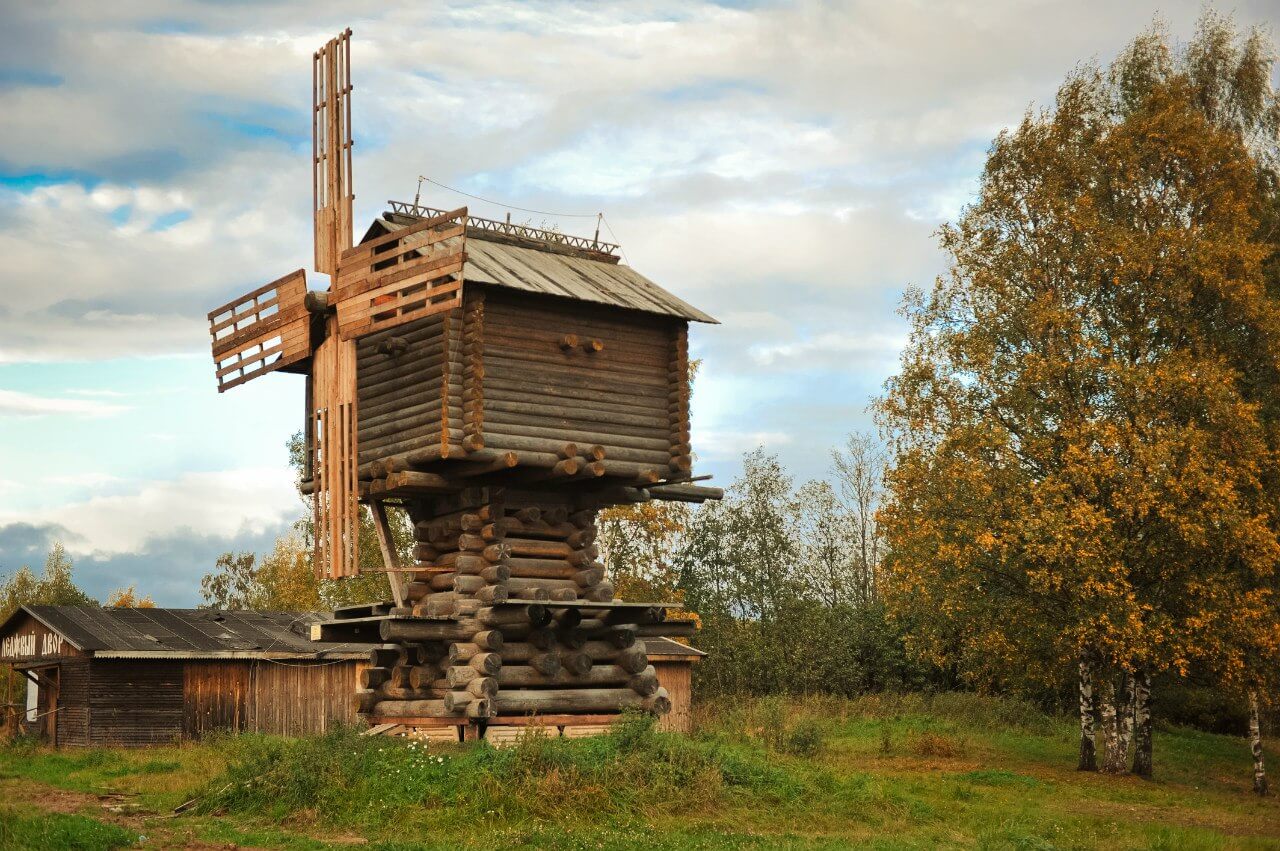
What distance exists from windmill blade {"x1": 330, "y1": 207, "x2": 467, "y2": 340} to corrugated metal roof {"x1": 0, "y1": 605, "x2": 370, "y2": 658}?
44.7 ft

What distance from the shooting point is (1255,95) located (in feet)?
108

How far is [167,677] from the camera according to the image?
35000 mm

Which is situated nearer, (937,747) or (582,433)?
(582,433)

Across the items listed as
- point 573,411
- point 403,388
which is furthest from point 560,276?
point 403,388

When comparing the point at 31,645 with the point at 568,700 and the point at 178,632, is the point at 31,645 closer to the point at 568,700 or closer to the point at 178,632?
the point at 178,632

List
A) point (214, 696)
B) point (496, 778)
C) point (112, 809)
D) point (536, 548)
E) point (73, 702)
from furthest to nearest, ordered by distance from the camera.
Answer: point (214, 696) < point (73, 702) < point (536, 548) < point (112, 809) < point (496, 778)

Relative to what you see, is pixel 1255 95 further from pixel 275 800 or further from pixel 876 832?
pixel 275 800

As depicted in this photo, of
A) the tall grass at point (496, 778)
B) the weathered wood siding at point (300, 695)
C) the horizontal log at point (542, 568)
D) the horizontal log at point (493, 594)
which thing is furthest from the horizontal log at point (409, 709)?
the weathered wood siding at point (300, 695)

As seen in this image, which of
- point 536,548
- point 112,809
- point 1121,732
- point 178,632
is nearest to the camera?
point 112,809

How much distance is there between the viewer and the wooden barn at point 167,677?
112 ft

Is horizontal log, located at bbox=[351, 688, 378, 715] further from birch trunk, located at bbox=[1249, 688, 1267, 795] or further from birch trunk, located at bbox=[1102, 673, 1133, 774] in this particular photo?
birch trunk, located at bbox=[1249, 688, 1267, 795]

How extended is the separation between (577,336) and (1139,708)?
14474 mm

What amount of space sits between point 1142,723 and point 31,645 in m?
28.4

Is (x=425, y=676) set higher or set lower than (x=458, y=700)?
higher
